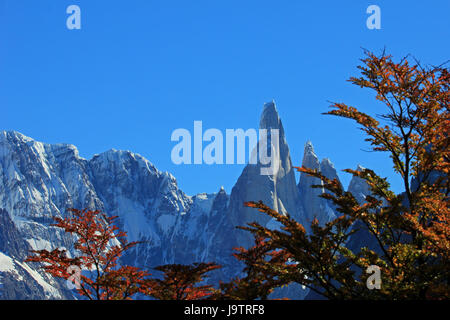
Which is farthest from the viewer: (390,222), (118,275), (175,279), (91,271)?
(118,275)

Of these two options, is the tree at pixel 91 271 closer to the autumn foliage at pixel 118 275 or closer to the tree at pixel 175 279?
the autumn foliage at pixel 118 275

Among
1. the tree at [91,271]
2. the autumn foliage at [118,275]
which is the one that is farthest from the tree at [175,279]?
the tree at [91,271]

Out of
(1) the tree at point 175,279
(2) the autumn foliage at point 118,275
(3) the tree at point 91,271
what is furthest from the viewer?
(3) the tree at point 91,271

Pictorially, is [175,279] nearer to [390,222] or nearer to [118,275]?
[118,275]

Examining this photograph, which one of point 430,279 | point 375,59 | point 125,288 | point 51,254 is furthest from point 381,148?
point 51,254

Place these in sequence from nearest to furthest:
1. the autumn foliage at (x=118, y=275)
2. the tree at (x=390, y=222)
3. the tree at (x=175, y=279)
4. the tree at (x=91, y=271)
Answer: the tree at (x=390, y=222)
the tree at (x=175, y=279)
the autumn foliage at (x=118, y=275)
the tree at (x=91, y=271)

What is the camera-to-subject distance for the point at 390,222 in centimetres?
1288

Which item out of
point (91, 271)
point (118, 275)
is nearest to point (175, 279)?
point (118, 275)

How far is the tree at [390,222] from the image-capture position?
11.7 meters

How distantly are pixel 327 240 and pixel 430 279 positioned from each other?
2623 mm

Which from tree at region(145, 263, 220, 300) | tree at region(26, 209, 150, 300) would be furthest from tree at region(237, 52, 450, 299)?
tree at region(26, 209, 150, 300)

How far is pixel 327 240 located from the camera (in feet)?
40.7

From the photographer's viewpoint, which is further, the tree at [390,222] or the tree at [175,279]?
the tree at [175,279]
